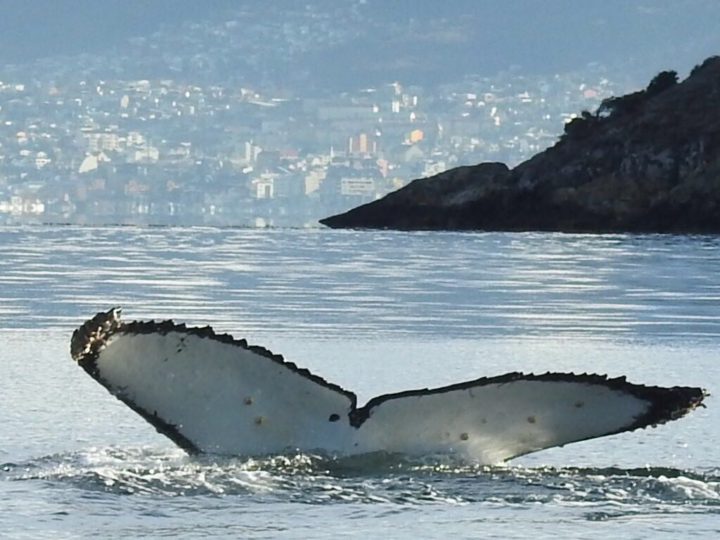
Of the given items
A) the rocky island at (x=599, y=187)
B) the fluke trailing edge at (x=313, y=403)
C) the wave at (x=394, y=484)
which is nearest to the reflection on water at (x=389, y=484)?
the wave at (x=394, y=484)

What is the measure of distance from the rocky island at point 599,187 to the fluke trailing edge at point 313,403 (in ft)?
270

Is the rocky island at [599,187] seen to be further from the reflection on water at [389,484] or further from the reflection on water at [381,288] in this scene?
the reflection on water at [389,484]

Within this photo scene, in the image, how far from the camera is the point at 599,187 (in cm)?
10119

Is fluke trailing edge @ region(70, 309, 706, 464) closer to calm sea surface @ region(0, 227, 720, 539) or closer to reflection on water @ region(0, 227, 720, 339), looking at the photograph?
calm sea surface @ region(0, 227, 720, 539)

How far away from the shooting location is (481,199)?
102 meters

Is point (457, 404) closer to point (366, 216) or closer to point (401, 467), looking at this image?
point (401, 467)

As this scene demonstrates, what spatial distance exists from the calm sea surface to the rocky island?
5150 centimetres

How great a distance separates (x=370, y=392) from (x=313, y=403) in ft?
20.9

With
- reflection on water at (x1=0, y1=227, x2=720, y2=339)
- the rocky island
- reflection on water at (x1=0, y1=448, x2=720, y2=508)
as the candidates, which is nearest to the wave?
reflection on water at (x1=0, y1=448, x2=720, y2=508)

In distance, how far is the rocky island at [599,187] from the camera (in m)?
95.9

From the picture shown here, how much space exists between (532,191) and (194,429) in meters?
93.7

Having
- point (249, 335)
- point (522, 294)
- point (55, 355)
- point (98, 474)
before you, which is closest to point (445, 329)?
point (249, 335)

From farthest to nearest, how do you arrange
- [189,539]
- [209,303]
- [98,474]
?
[209,303]
[98,474]
[189,539]

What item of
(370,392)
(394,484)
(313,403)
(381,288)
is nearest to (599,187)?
(381,288)
